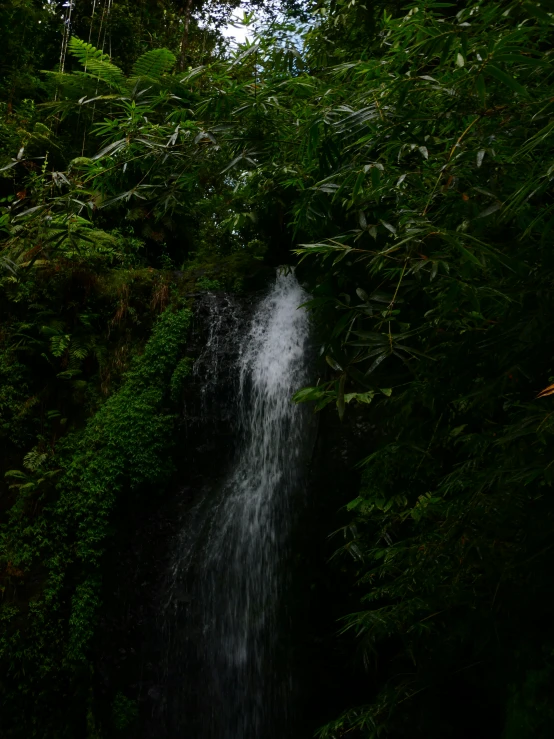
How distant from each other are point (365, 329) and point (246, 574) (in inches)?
96.3

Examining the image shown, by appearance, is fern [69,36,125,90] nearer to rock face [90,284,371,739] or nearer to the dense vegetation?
the dense vegetation

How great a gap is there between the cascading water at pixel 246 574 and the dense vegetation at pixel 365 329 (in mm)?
523

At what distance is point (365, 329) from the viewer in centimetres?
297

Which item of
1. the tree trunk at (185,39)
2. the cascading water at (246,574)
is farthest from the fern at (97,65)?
the cascading water at (246,574)

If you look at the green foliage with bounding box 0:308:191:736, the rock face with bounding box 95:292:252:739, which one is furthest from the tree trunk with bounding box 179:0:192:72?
the green foliage with bounding box 0:308:191:736

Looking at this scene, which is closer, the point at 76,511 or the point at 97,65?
the point at 76,511

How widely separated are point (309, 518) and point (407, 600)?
2.09 metres

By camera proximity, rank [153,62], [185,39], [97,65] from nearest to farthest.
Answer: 1. [97,65]
2. [153,62]
3. [185,39]

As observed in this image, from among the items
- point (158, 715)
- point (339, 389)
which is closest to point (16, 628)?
point (158, 715)

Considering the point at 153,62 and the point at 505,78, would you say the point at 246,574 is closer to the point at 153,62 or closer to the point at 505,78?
the point at 505,78

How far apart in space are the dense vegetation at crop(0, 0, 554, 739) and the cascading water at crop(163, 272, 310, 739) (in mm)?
523

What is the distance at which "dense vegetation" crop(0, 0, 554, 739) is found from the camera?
5.19ft

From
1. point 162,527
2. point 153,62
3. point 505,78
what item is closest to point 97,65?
point 153,62

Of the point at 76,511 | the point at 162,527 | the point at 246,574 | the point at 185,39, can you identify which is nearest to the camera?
the point at 246,574
